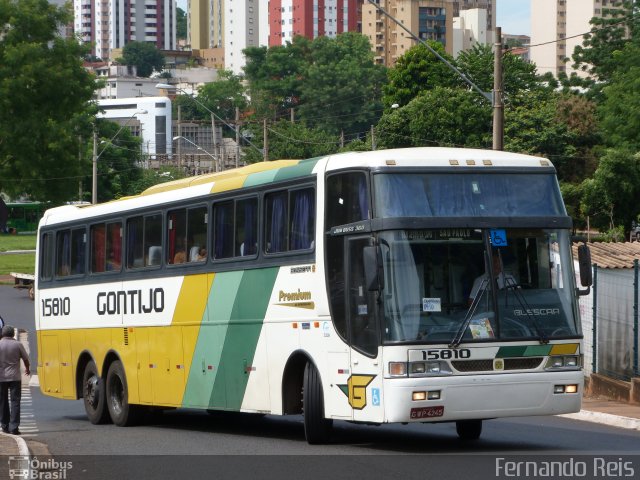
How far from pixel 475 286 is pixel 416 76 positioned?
289ft

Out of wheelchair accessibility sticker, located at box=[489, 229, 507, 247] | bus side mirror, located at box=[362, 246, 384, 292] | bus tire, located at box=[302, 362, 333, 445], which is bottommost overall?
bus tire, located at box=[302, 362, 333, 445]

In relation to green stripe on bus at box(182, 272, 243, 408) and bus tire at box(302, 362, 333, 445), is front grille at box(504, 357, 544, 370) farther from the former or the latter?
green stripe on bus at box(182, 272, 243, 408)

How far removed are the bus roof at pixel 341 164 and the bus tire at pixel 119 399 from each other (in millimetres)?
2785

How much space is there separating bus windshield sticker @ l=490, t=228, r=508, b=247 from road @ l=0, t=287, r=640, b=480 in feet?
7.10

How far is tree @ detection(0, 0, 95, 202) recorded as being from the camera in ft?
201

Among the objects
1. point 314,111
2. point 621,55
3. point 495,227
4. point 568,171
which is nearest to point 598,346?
point 495,227

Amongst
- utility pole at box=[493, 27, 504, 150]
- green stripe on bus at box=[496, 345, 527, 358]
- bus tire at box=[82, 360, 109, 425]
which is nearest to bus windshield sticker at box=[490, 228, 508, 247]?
green stripe on bus at box=[496, 345, 527, 358]

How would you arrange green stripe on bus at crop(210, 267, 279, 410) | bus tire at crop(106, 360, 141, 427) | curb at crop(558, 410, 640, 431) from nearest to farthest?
green stripe on bus at crop(210, 267, 279, 410)
curb at crop(558, 410, 640, 431)
bus tire at crop(106, 360, 141, 427)

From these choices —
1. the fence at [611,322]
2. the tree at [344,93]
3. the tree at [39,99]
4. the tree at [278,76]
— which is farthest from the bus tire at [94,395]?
the tree at [278,76]

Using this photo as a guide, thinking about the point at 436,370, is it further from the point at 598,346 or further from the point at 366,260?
the point at 598,346

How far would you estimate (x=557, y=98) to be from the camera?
9088cm

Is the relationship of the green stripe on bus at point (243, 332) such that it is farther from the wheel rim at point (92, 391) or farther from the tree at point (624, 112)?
the tree at point (624, 112)

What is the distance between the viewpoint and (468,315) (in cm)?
1428

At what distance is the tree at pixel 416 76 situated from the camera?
9938cm
